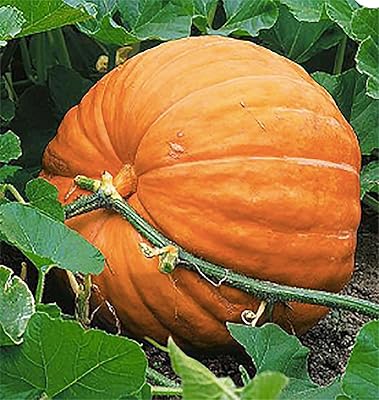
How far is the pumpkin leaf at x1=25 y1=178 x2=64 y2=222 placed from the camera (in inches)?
55.1

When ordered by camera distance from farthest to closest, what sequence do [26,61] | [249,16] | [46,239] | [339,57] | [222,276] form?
[26,61] < [339,57] < [249,16] < [222,276] < [46,239]

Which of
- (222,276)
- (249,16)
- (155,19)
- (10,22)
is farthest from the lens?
(249,16)

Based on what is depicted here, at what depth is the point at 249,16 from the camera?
1.82 metres

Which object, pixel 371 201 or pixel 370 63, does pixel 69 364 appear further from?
pixel 371 201

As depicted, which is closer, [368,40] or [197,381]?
[197,381]

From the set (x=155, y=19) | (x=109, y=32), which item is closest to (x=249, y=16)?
(x=155, y=19)

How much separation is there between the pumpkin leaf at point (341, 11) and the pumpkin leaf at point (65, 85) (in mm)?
505

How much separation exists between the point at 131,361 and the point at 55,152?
655mm

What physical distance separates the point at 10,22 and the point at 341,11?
641 mm

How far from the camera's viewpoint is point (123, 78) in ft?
5.16

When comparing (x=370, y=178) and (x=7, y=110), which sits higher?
(x=7, y=110)

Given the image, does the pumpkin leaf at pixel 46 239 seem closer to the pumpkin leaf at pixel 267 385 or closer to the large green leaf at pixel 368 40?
the pumpkin leaf at pixel 267 385

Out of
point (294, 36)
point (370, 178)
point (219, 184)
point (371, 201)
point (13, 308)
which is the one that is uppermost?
point (13, 308)

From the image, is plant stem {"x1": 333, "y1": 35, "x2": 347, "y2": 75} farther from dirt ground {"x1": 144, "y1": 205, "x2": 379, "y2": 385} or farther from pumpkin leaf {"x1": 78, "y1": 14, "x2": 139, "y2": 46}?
pumpkin leaf {"x1": 78, "y1": 14, "x2": 139, "y2": 46}
